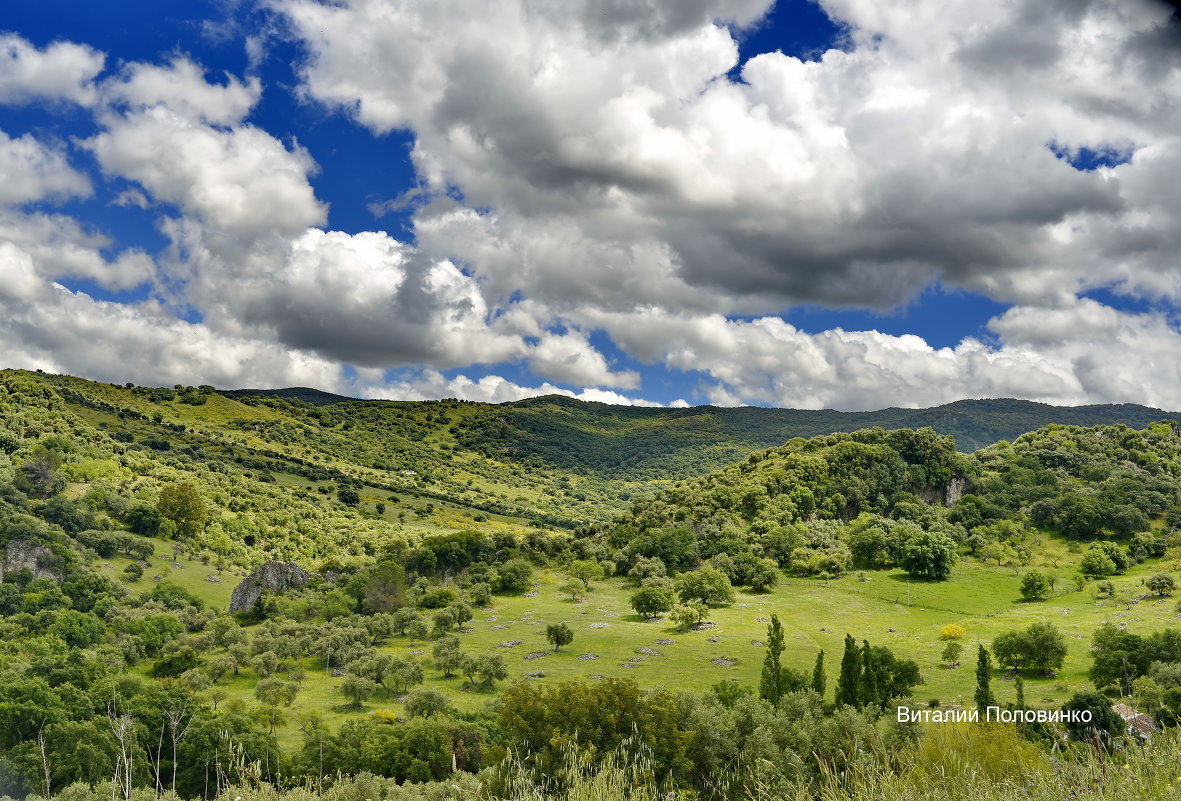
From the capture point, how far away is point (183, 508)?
111812mm

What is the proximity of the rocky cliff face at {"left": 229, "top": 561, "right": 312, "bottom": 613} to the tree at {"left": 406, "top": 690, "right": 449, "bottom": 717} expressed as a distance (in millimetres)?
48814

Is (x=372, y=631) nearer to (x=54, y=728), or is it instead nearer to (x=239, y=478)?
(x=54, y=728)

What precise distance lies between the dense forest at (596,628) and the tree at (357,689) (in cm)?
26

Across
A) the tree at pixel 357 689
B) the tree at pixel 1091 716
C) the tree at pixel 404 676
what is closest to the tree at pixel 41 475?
the tree at pixel 404 676

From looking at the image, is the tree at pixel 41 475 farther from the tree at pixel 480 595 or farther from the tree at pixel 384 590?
the tree at pixel 480 595

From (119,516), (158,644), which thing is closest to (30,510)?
(119,516)

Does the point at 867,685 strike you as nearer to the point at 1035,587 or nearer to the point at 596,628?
the point at 596,628

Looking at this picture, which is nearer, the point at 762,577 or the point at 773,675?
the point at 773,675

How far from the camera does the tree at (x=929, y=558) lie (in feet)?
339

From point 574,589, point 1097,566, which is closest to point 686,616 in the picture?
point 574,589

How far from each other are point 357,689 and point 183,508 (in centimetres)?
7614

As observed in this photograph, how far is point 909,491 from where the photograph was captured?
504 feet

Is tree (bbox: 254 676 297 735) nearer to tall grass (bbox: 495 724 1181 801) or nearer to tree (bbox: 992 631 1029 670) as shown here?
tall grass (bbox: 495 724 1181 801)

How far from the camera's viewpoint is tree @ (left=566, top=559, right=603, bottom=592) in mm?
103562
